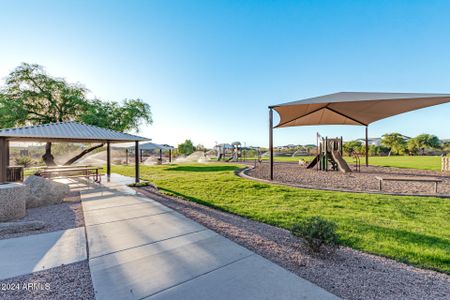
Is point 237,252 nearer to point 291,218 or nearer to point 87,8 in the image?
point 291,218

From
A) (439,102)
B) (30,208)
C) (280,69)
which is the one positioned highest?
(280,69)

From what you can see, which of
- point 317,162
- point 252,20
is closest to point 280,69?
point 252,20

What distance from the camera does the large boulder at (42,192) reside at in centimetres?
500

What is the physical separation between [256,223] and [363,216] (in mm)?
2310

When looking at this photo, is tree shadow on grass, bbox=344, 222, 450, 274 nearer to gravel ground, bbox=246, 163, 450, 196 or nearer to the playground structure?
gravel ground, bbox=246, 163, 450, 196

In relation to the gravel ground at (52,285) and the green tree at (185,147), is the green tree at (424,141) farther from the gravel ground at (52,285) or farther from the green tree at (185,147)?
the gravel ground at (52,285)

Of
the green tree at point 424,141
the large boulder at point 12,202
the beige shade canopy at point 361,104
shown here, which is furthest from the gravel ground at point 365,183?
the green tree at point 424,141

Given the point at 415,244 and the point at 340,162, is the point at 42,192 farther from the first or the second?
the point at 340,162

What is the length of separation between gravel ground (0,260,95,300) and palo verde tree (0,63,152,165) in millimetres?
15604

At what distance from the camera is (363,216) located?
13.2 ft

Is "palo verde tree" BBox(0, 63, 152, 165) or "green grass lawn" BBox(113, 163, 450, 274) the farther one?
"palo verde tree" BBox(0, 63, 152, 165)

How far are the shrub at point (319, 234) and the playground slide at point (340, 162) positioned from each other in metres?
9.88

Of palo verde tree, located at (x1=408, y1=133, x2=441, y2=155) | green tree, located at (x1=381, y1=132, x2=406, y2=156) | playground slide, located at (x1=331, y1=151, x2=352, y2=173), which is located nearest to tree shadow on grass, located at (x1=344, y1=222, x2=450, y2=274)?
playground slide, located at (x1=331, y1=151, x2=352, y2=173)

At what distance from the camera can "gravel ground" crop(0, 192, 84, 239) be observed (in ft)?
11.9
